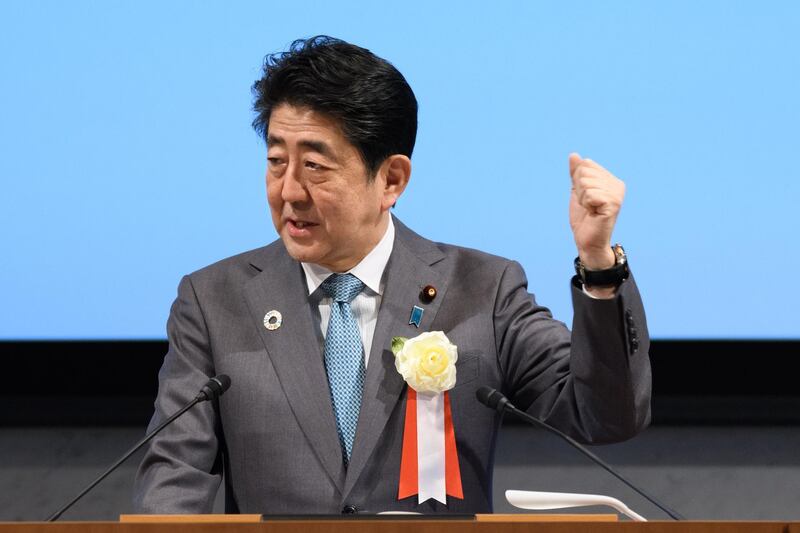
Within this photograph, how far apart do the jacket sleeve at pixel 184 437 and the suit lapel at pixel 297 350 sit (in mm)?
139

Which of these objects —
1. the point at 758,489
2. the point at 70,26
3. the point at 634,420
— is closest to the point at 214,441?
the point at 634,420

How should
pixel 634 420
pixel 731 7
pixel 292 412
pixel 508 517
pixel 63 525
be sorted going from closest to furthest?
pixel 63 525
pixel 508 517
pixel 634 420
pixel 292 412
pixel 731 7

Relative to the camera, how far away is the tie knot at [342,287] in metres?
2.46

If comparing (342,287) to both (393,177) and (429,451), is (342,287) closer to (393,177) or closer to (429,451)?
(393,177)

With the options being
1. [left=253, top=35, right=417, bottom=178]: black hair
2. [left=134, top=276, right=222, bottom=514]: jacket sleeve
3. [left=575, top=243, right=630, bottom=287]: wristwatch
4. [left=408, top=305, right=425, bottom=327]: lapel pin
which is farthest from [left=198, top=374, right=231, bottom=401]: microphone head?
[left=575, top=243, right=630, bottom=287]: wristwatch

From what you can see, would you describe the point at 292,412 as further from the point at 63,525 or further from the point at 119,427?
the point at 119,427

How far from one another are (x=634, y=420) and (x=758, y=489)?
5.12ft

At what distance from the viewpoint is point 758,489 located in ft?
11.7

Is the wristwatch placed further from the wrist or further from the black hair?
the black hair

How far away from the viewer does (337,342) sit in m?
2.42

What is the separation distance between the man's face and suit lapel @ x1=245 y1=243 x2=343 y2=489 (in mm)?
118

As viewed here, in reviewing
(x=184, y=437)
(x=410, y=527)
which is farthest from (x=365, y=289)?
(x=410, y=527)

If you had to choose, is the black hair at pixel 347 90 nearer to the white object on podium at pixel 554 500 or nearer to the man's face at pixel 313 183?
the man's face at pixel 313 183

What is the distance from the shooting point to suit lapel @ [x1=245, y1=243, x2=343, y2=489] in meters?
2.33
